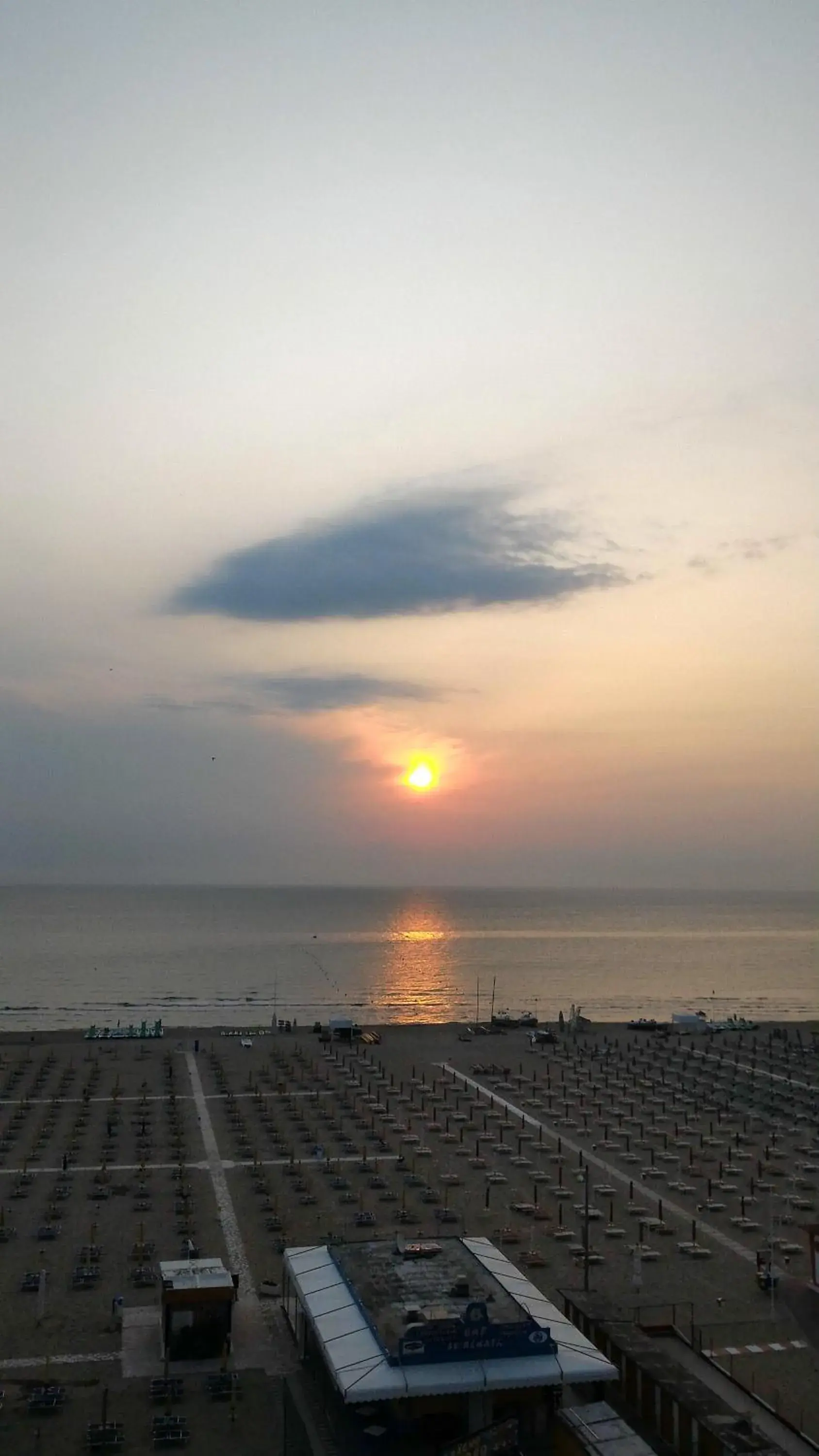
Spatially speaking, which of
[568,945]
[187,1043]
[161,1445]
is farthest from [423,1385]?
[568,945]

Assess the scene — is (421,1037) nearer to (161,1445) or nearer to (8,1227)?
(8,1227)

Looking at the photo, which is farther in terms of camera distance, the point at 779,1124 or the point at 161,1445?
the point at 779,1124

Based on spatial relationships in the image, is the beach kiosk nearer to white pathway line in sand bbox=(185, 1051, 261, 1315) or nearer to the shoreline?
white pathway line in sand bbox=(185, 1051, 261, 1315)

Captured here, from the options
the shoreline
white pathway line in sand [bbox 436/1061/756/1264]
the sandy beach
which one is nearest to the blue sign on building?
the sandy beach

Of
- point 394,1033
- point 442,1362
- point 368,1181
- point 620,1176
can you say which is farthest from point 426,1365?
point 394,1033

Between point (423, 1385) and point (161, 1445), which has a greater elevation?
point (423, 1385)

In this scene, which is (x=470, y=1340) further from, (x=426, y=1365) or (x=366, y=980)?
(x=366, y=980)

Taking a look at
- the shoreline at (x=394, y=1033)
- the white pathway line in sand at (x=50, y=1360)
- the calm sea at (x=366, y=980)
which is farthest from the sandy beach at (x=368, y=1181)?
the calm sea at (x=366, y=980)

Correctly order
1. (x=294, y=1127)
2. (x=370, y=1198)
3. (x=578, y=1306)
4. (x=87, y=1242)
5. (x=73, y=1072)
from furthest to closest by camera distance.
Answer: (x=73, y=1072) < (x=294, y=1127) < (x=370, y=1198) < (x=87, y=1242) < (x=578, y=1306)
